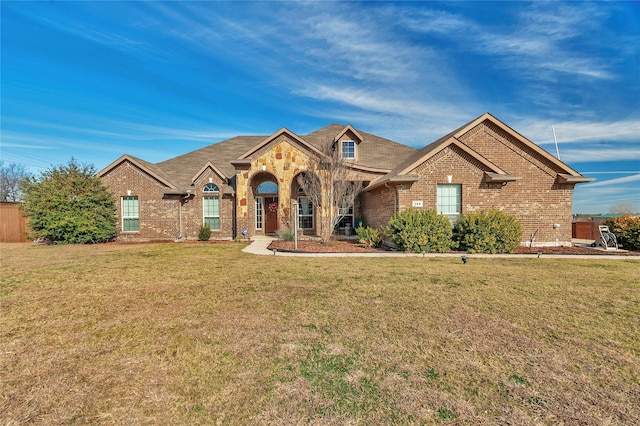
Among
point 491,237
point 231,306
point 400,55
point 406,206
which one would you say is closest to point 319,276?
point 231,306

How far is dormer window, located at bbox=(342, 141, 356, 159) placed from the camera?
1958 cm

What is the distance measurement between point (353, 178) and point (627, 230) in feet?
41.5

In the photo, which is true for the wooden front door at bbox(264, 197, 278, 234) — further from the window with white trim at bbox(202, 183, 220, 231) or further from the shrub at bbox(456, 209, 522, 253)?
the shrub at bbox(456, 209, 522, 253)

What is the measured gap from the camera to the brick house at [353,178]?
45.8 feet

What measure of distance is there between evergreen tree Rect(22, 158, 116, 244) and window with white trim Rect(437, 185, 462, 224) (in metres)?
17.4

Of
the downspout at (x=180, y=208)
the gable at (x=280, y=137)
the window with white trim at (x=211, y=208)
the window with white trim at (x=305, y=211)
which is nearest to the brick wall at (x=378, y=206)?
the window with white trim at (x=305, y=211)

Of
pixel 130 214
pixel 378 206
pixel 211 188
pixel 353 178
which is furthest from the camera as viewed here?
pixel 211 188

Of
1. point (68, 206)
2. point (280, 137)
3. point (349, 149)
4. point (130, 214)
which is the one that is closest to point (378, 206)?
point (349, 149)

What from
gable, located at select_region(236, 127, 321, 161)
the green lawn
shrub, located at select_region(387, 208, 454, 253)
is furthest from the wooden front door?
the green lawn

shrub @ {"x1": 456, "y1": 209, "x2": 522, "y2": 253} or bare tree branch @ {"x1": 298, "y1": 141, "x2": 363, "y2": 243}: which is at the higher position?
bare tree branch @ {"x1": 298, "y1": 141, "x2": 363, "y2": 243}

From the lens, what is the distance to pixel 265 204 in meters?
20.1

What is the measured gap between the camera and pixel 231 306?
5.43 m

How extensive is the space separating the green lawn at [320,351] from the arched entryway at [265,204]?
1263 cm

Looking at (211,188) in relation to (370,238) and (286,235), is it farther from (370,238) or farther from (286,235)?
(370,238)
